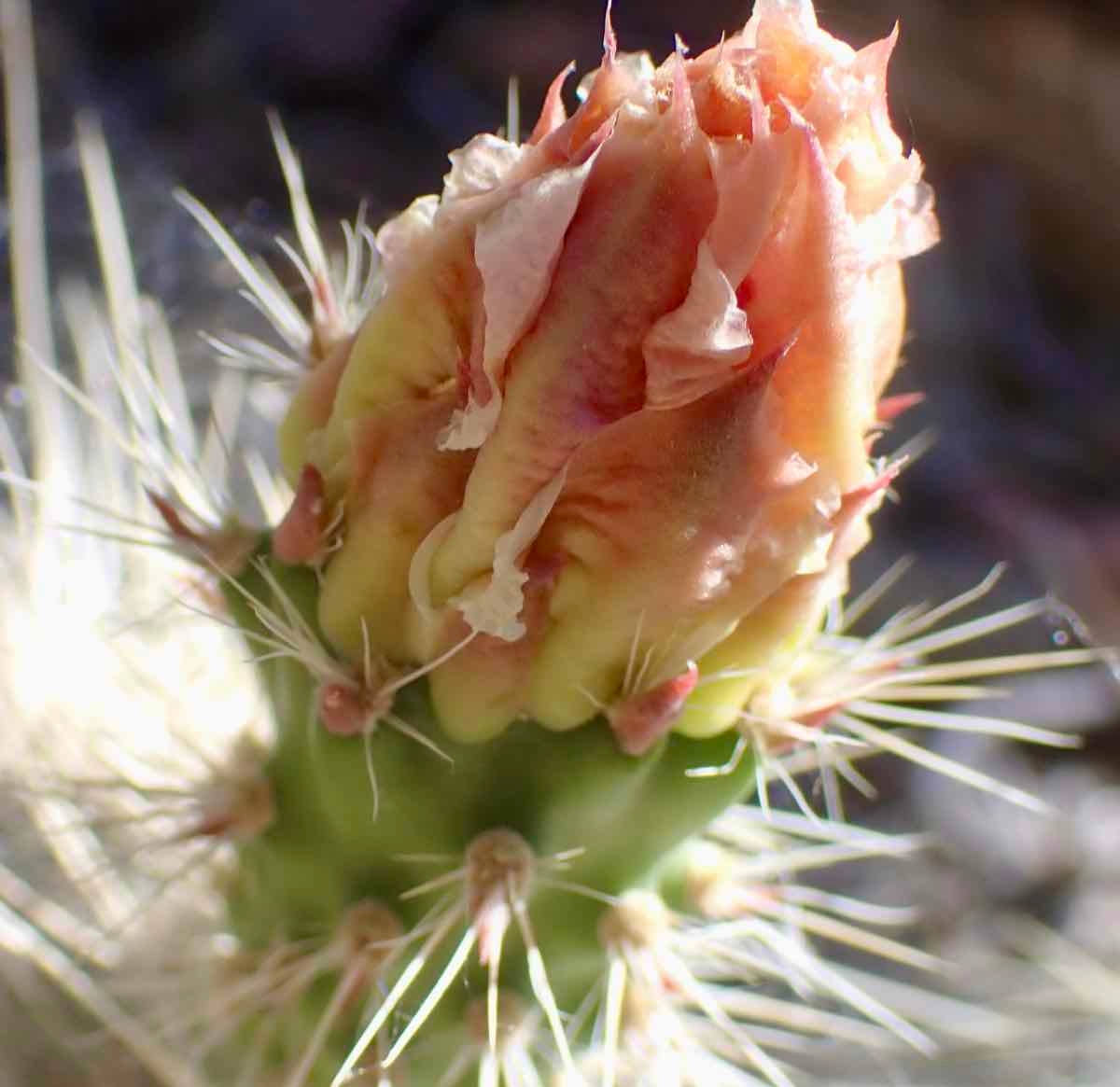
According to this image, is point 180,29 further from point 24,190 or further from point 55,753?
point 55,753

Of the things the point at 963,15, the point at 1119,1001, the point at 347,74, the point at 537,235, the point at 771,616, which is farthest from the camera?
the point at 347,74

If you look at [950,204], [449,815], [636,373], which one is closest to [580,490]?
[636,373]

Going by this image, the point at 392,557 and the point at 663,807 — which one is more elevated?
the point at 392,557

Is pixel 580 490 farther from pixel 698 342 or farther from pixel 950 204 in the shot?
pixel 950 204

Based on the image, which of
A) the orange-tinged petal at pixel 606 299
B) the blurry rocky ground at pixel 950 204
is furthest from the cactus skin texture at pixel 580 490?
the blurry rocky ground at pixel 950 204

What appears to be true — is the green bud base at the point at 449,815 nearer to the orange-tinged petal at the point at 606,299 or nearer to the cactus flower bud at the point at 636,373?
the cactus flower bud at the point at 636,373

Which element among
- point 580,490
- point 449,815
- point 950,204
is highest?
point 950,204

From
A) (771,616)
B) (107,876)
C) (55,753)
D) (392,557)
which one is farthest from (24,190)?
(771,616)
